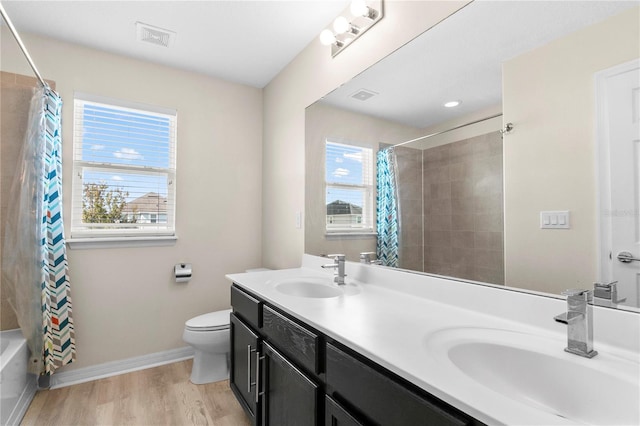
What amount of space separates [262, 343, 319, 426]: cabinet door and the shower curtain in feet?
5.26

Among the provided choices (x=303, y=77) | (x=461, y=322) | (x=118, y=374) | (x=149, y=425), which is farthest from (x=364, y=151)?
(x=118, y=374)

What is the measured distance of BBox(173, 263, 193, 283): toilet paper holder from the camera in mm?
2580

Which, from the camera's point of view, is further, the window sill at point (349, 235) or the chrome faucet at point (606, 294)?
the window sill at point (349, 235)

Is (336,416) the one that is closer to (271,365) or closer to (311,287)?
(271,365)

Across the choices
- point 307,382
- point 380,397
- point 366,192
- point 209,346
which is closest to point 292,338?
point 307,382

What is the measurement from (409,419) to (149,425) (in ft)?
5.68

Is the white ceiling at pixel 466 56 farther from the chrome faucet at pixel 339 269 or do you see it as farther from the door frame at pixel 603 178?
the chrome faucet at pixel 339 269

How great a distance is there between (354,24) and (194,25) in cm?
106

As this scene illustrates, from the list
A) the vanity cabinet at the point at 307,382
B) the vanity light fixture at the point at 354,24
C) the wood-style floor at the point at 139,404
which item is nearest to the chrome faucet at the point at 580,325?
the vanity cabinet at the point at 307,382

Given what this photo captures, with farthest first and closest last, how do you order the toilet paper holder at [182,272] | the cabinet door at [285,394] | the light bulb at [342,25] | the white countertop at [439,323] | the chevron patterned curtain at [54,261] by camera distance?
1. the toilet paper holder at [182,272]
2. the chevron patterned curtain at [54,261]
3. the light bulb at [342,25]
4. the cabinet door at [285,394]
5. the white countertop at [439,323]

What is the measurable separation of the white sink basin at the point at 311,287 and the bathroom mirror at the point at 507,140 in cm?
30

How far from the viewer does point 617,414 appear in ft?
2.17

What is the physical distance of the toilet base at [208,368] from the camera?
223 centimetres

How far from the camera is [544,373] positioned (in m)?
0.80
